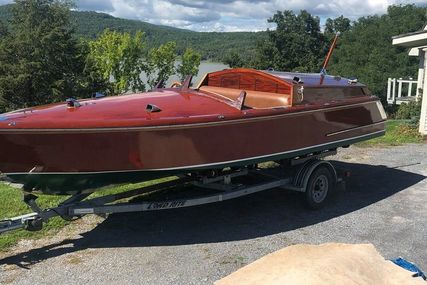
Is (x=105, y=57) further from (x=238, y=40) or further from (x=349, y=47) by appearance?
(x=238, y=40)

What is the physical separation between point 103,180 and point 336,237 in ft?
Result: 9.40

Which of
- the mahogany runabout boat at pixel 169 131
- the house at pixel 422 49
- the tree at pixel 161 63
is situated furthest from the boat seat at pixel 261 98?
the tree at pixel 161 63

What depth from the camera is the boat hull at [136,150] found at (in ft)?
16.3

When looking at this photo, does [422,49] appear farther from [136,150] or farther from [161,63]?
[161,63]

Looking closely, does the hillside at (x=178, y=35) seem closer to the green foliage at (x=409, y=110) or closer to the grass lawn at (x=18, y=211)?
the green foliage at (x=409, y=110)

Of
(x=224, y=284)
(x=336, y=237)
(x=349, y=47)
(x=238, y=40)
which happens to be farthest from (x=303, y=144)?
(x=238, y=40)

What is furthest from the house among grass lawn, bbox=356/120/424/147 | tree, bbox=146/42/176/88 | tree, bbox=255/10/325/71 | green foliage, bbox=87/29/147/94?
tree, bbox=255/10/325/71

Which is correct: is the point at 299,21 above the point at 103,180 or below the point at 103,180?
above

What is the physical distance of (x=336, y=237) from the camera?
236 inches

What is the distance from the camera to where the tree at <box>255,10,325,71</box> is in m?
55.1

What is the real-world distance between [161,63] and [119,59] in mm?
5154

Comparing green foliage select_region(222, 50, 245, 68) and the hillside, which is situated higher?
the hillside

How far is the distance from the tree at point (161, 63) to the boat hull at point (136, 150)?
4119 centimetres

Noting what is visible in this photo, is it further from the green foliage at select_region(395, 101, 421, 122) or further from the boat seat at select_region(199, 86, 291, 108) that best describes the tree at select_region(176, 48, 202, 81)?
the boat seat at select_region(199, 86, 291, 108)
